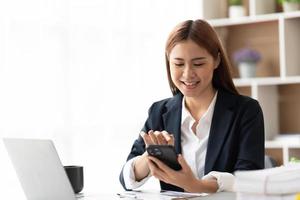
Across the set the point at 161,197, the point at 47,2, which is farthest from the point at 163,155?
the point at 47,2

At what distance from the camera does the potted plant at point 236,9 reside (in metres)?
4.90

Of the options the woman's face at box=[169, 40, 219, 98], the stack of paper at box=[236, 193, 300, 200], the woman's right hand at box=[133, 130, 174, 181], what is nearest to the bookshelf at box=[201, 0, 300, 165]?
the woman's face at box=[169, 40, 219, 98]

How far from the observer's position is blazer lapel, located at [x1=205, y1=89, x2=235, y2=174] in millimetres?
2355

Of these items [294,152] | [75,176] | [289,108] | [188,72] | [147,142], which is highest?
[188,72]

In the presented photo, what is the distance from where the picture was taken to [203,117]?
242cm

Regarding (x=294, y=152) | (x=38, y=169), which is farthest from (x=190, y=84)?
(x=294, y=152)

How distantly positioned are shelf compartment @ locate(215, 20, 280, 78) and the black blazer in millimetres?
2490

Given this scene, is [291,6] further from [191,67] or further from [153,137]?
[153,137]

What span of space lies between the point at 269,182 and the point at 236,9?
3.89 metres

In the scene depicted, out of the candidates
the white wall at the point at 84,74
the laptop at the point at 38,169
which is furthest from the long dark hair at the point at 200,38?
the white wall at the point at 84,74

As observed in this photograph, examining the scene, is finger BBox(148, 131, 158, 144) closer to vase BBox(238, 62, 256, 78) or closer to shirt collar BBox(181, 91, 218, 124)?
shirt collar BBox(181, 91, 218, 124)

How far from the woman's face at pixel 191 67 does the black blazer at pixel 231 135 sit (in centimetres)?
13

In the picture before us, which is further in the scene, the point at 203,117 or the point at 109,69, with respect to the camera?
the point at 109,69

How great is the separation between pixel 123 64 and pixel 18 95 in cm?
102
